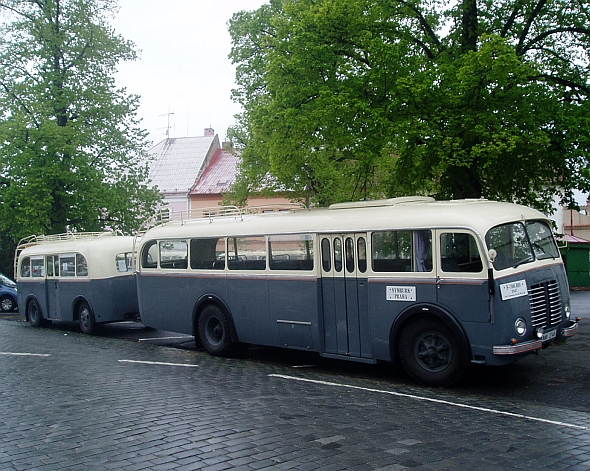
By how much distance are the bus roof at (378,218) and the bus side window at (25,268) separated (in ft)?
32.6

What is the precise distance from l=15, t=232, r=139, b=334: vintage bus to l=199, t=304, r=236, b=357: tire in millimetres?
5121

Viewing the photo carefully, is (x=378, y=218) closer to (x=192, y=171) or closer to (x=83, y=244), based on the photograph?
(x=83, y=244)

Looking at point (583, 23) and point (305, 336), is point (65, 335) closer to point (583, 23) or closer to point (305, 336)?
point (305, 336)

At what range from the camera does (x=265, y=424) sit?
7.56m

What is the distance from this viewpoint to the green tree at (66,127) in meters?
28.5

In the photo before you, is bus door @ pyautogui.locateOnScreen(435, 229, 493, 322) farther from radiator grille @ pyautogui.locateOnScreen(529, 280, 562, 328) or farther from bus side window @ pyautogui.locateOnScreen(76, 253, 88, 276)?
bus side window @ pyautogui.locateOnScreen(76, 253, 88, 276)

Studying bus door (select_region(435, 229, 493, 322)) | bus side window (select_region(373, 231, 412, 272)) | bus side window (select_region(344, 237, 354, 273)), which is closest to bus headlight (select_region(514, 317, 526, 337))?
bus door (select_region(435, 229, 493, 322))

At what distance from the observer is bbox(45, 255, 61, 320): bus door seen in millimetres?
20453

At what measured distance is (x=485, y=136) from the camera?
15344mm

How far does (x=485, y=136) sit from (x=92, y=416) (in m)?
10.6

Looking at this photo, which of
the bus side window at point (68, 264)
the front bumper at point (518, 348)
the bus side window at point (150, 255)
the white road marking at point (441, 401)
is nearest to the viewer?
the white road marking at point (441, 401)

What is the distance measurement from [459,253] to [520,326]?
128cm

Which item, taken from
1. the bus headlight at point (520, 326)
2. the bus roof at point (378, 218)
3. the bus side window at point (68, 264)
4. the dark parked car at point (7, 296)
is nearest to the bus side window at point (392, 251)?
the bus roof at point (378, 218)

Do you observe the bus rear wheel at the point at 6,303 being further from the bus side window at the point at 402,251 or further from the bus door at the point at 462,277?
the bus door at the point at 462,277
